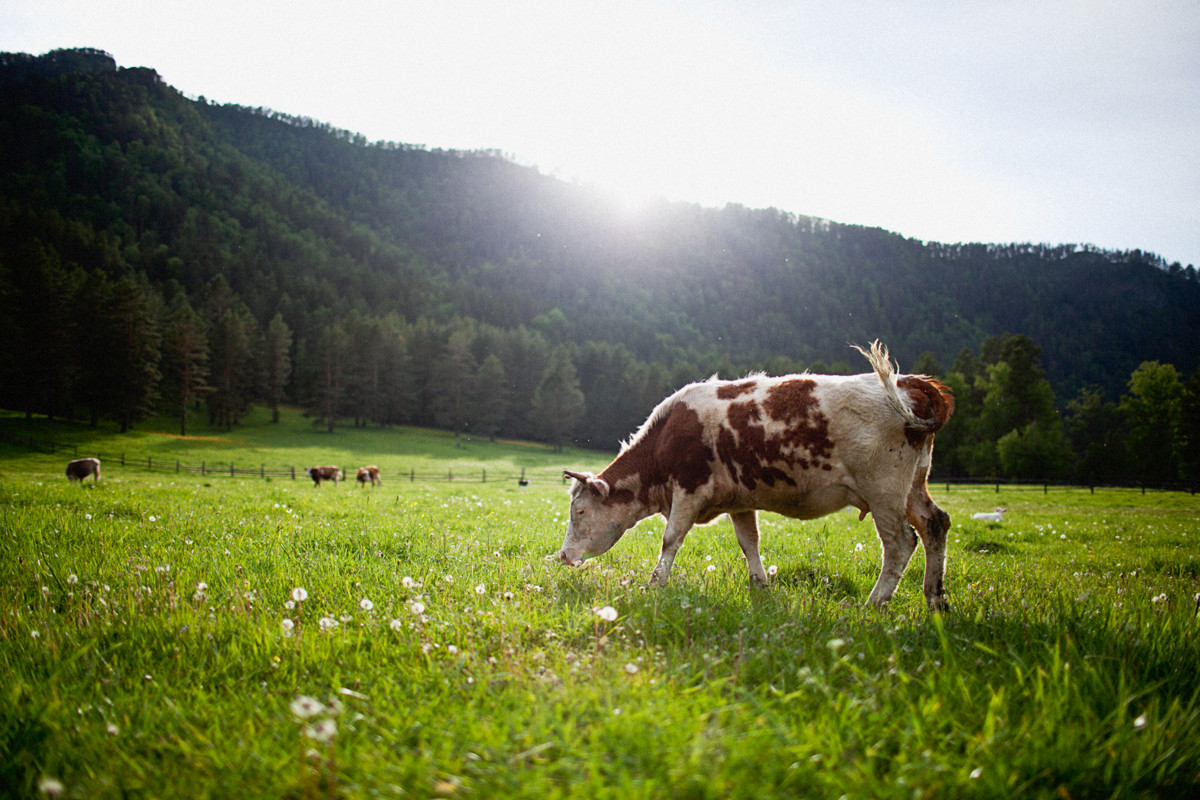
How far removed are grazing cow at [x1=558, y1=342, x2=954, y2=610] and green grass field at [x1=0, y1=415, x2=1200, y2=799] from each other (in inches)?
24.2

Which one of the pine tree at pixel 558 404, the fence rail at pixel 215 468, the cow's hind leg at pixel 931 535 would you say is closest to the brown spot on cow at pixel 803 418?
the cow's hind leg at pixel 931 535

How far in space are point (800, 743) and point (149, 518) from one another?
10.0 metres

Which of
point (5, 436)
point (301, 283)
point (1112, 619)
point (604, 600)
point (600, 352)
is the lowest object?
point (5, 436)

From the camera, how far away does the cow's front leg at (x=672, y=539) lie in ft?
18.4

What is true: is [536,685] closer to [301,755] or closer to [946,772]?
[301,755]

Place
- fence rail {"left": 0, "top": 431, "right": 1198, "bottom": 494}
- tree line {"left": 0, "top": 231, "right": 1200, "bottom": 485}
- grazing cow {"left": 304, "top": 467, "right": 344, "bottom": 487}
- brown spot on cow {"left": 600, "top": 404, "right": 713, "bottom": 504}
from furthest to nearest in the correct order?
tree line {"left": 0, "top": 231, "right": 1200, "bottom": 485}
fence rail {"left": 0, "top": 431, "right": 1198, "bottom": 494}
grazing cow {"left": 304, "top": 467, "right": 344, "bottom": 487}
brown spot on cow {"left": 600, "top": 404, "right": 713, "bottom": 504}

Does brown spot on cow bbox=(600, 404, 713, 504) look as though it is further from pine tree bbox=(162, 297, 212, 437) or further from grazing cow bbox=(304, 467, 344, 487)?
pine tree bbox=(162, 297, 212, 437)

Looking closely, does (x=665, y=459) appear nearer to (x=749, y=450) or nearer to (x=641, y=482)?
(x=641, y=482)

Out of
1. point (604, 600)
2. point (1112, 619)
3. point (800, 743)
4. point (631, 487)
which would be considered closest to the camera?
point (800, 743)

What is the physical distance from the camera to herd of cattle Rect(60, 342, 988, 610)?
522cm

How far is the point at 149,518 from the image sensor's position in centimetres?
842

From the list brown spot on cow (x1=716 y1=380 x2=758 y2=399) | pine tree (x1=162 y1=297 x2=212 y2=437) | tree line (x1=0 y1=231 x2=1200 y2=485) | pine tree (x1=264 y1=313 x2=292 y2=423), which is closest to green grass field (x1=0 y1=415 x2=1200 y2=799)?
brown spot on cow (x1=716 y1=380 x2=758 y2=399)

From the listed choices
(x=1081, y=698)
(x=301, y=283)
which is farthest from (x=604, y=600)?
(x=301, y=283)

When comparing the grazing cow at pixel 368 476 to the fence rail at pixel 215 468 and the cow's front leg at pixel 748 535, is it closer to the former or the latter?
the fence rail at pixel 215 468
